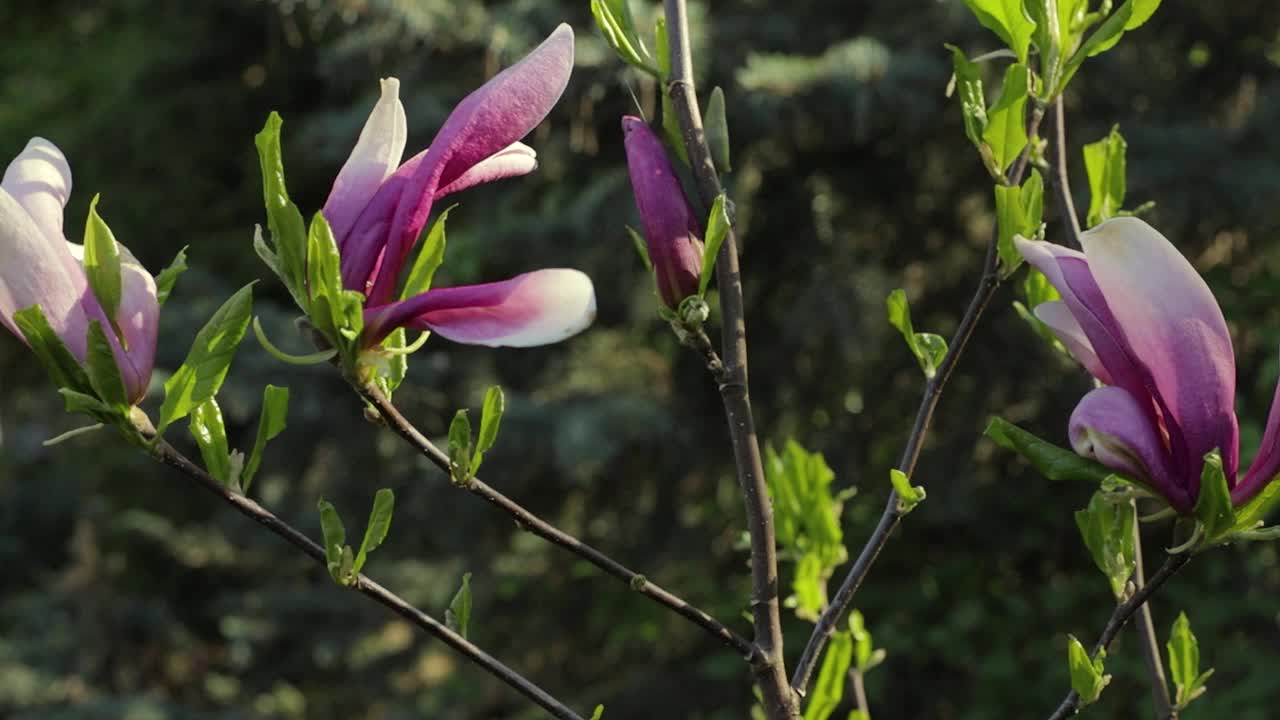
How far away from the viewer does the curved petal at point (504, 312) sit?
0.43 m

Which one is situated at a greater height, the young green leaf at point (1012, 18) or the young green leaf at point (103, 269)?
the young green leaf at point (1012, 18)

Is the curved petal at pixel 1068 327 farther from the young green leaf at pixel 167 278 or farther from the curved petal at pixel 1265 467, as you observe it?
the young green leaf at pixel 167 278

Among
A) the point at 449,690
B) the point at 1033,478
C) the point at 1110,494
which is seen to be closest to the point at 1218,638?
the point at 1033,478

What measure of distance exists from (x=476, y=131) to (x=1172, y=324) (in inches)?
9.0

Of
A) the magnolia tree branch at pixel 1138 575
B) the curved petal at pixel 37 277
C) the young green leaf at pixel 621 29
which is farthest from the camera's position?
the magnolia tree branch at pixel 1138 575

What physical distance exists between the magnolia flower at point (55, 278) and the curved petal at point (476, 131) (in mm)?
80

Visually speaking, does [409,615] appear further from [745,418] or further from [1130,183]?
[1130,183]

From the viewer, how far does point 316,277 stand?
436 millimetres

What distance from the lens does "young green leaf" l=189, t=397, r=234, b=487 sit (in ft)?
1.59

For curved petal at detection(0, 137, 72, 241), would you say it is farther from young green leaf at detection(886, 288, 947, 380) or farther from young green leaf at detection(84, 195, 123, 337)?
young green leaf at detection(886, 288, 947, 380)

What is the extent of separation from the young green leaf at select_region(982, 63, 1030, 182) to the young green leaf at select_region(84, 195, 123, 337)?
312 mm

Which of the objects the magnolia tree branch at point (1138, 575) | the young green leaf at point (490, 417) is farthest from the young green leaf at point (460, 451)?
the magnolia tree branch at point (1138, 575)

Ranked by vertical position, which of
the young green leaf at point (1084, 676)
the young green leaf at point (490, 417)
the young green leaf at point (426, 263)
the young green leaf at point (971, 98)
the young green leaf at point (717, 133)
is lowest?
the young green leaf at point (1084, 676)

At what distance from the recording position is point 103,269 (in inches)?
17.8
